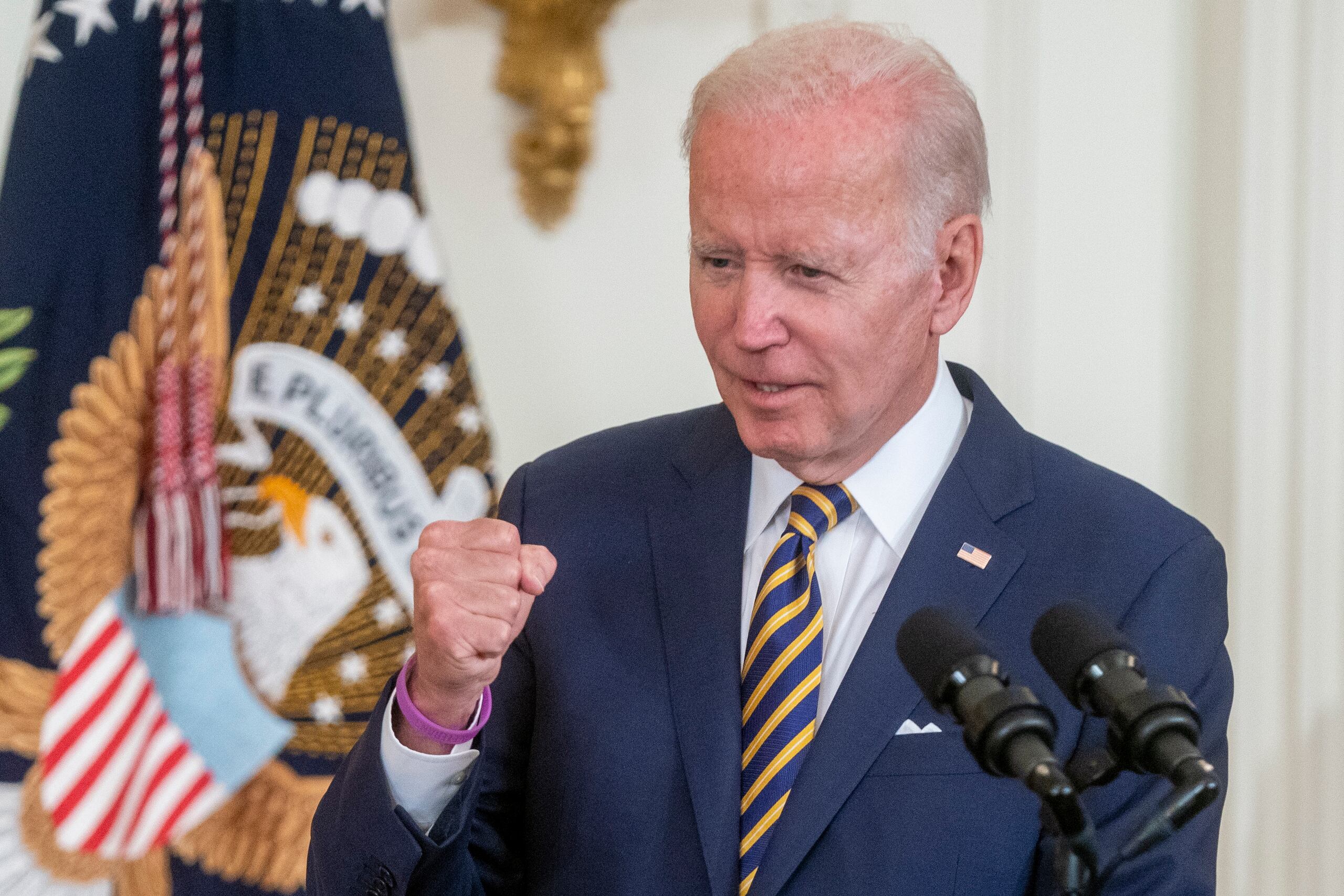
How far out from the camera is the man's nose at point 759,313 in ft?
4.89

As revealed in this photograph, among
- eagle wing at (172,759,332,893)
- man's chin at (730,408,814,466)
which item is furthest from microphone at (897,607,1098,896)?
eagle wing at (172,759,332,893)

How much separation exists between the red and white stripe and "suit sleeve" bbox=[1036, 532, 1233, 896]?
137 centimetres

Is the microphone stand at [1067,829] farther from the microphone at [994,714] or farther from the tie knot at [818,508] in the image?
the tie knot at [818,508]

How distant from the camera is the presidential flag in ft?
6.81

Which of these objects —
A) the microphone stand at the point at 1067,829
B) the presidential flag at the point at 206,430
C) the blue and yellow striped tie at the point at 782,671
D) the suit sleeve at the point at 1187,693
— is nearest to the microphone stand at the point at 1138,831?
the microphone stand at the point at 1067,829

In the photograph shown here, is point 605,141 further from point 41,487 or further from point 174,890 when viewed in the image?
point 174,890

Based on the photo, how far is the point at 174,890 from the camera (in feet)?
6.98

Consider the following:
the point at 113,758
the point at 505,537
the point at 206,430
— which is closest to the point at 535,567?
the point at 505,537

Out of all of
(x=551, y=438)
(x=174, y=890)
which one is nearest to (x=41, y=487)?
(x=174, y=890)

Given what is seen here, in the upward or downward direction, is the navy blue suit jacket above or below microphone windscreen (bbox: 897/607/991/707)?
below

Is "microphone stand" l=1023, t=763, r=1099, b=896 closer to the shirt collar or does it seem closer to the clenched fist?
the clenched fist

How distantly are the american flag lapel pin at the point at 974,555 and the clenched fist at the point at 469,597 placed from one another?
20.9 inches

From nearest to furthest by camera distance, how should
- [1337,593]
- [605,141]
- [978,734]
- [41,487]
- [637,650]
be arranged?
[978,734] → [637,650] → [41,487] → [1337,593] → [605,141]

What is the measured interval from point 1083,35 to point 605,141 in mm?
980
